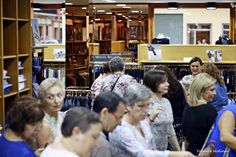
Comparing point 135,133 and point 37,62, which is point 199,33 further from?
point 135,133

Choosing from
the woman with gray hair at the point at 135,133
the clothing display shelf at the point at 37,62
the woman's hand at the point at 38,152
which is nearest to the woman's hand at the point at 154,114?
the woman with gray hair at the point at 135,133

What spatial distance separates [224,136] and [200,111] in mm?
748

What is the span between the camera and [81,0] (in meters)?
9.30

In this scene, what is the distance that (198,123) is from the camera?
4.11m

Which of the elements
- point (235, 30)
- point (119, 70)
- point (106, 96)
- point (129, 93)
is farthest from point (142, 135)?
point (235, 30)

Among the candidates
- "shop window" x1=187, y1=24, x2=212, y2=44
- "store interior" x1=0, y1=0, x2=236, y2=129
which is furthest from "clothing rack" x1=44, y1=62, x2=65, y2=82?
"shop window" x1=187, y1=24, x2=212, y2=44

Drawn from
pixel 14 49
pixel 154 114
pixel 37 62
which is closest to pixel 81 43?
pixel 37 62

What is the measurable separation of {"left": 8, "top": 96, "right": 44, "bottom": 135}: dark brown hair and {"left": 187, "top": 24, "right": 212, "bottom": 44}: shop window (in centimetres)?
1994

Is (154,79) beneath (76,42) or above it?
beneath

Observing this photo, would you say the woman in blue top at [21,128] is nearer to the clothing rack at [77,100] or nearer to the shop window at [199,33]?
the clothing rack at [77,100]

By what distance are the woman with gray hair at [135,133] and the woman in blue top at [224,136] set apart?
1.31 ft

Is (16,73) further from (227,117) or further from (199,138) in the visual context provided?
(227,117)

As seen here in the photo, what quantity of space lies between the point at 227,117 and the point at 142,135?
1.99 ft

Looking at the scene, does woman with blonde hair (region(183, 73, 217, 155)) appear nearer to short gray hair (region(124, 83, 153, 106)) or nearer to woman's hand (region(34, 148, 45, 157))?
short gray hair (region(124, 83, 153, 106))
